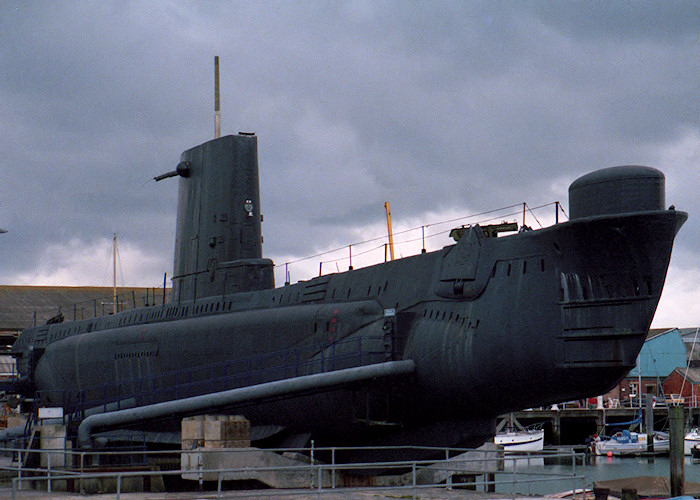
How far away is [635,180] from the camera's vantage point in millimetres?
20609

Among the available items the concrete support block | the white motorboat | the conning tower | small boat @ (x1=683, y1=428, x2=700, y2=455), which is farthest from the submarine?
small boat @ (x1=683, y1=428, x2=700, y2=455)

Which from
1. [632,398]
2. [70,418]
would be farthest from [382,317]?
[632,398]

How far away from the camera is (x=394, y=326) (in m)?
24.1

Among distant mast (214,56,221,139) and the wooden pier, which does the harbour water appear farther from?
distant mast (214,56,221,139)

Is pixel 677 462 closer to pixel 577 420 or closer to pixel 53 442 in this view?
pixel 53 442

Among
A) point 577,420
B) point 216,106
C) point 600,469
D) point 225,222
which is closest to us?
point 225,222

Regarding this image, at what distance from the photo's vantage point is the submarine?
2072 cm

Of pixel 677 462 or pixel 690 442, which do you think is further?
pixel 690 442

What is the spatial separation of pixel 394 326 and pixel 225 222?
1028 cm

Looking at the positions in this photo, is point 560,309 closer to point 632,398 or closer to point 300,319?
point 300,319

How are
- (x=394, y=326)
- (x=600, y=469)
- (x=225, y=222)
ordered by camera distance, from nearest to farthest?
1. (x=394, y=326)
2. (x=225, y=222)
3. (x=600, y=469)

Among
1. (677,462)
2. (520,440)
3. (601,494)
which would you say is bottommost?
(520,440)

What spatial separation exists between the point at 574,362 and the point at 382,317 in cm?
593

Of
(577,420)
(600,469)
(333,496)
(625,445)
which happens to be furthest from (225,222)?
(577,420)
